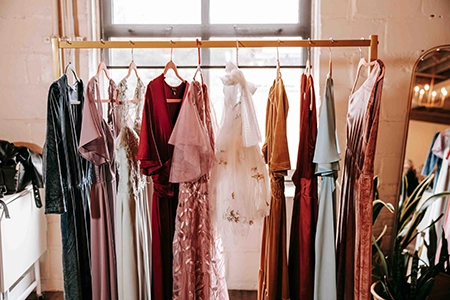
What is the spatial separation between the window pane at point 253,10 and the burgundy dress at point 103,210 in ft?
2.95

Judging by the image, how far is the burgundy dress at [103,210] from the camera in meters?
1.63

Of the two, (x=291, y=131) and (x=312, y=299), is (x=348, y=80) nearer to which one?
(x=291, y=131)

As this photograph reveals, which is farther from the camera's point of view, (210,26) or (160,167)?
(210,26)

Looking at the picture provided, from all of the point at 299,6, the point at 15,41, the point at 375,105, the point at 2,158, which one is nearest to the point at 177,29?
the point at 299,6

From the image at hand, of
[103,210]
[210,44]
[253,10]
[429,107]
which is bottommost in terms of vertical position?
[103,210]

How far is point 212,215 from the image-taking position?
1611 millimetres

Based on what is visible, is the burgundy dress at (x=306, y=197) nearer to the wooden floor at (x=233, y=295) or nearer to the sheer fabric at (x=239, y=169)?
the sheer fabric at (x=239, y=169)

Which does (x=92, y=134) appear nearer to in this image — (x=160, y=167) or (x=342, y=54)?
(x=160, y=167)

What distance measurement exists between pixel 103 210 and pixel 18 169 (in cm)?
58

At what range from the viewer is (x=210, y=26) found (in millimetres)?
2301

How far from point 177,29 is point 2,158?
3.55 feet

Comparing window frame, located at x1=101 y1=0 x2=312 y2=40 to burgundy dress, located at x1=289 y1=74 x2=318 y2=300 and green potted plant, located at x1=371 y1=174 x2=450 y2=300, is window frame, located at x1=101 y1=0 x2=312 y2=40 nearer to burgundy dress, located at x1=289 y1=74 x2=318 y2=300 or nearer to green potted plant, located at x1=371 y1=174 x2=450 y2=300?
burgundy dress, located at x1=289 y1=74 x2=318 y2=300

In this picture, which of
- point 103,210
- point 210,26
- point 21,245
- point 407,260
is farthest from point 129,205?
point 407,260

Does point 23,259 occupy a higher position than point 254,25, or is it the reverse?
point 254,25
